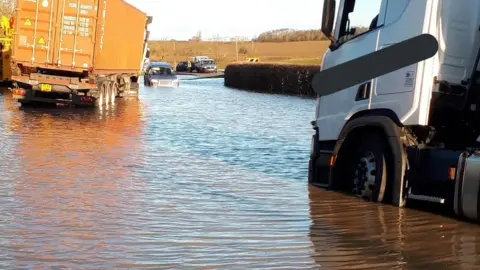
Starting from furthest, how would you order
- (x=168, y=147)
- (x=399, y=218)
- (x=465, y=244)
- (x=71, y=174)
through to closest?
(x=168, y=147) → (x=71, y=174) → (x=399, y=218) → (x=465, y=244)

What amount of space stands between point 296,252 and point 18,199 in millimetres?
3712

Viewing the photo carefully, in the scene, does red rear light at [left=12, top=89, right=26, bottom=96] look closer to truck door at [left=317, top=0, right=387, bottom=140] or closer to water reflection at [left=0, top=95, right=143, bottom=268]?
water reflection at [left=0, top=95, right=143, bottom=268]

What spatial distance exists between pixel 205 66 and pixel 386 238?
250 feet

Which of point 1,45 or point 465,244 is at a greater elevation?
point 1,45

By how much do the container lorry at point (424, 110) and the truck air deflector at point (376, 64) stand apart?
0.21 ft

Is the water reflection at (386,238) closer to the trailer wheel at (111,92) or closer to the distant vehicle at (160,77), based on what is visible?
the trailer wheel at (111,92)

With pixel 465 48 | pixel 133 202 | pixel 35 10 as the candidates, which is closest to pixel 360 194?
pixel 465 48

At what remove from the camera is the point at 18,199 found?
8984 mm

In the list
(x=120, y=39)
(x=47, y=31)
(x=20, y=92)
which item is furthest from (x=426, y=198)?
(x=120, y=39)

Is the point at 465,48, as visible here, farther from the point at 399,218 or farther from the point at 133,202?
the point at 133,202

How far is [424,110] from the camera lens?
27.9 feet

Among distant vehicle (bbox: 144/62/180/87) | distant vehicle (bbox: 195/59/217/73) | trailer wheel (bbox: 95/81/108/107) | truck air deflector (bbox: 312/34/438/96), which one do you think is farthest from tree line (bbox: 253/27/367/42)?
truck air deflector (bbox: 312/34/438/96)

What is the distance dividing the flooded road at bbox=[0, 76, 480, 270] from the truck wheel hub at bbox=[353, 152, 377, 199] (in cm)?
17

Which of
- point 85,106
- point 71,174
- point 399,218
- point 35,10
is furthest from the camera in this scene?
point 85,106
